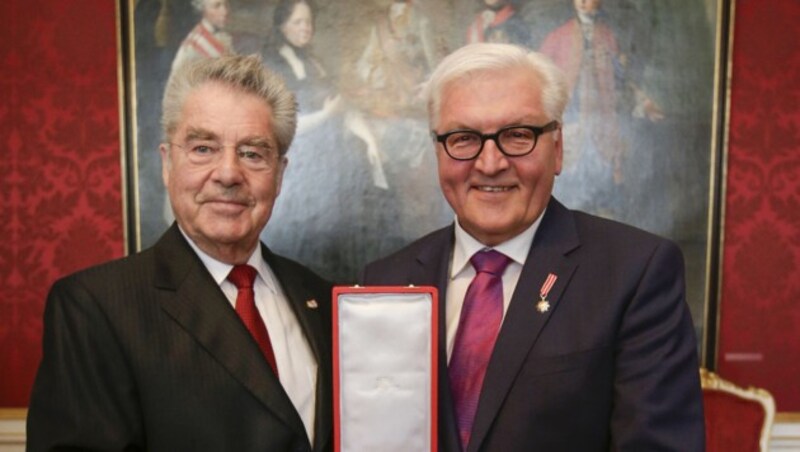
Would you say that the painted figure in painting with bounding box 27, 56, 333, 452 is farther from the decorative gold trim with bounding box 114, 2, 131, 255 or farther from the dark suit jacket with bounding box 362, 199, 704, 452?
the decorative gold trim with bounding box 114, 2, 131, 255

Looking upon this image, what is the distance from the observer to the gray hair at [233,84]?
1.70 meters

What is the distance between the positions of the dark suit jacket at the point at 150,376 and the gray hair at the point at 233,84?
43 cm

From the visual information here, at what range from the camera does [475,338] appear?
1.63 m

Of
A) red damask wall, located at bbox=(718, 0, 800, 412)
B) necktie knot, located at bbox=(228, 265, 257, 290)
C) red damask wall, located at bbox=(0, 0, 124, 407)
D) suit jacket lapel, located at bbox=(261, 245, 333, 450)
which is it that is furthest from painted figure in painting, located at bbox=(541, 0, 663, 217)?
red damask wall, located at bbox=(0, 0, 124, 407)

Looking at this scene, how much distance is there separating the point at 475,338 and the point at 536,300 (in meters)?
0.17

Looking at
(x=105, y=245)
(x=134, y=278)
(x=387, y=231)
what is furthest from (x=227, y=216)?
(x=105, y=245)

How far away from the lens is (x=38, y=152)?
2.95m

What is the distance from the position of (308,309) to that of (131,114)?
148cm

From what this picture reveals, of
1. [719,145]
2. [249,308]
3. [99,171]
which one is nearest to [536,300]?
[249,308]

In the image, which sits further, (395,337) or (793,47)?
(793,47)

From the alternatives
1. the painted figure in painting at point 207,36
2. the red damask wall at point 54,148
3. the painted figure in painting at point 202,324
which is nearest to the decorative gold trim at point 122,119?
the red damask wall at point 54,148

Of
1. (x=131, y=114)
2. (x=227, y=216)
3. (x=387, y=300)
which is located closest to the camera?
(x=387, y=300)

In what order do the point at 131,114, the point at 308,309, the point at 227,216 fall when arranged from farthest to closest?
the point at 131,114 → the point at 308,309 → the point at 227,216

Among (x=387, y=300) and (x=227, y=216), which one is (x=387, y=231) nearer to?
(x=227, y=216)
